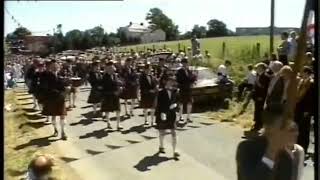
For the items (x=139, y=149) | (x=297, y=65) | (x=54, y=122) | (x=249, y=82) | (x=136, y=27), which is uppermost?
(x=136, y=27)

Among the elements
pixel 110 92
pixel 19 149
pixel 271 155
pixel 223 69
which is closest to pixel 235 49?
pixel 223 69

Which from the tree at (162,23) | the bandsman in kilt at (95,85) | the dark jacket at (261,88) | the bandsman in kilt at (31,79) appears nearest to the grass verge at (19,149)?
the bandsman in kilt at (31,79)

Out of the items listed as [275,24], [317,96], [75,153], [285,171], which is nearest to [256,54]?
[275,24]

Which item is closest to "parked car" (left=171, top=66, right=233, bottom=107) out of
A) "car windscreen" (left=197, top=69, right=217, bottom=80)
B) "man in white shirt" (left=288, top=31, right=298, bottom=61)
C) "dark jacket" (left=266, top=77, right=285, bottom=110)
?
"car windscreen" (left=197, top=69, right=217, bottom=80)

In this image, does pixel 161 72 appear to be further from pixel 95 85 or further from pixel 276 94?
pixel 276 94

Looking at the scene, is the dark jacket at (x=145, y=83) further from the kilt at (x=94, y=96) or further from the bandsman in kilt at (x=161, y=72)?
the kilt at (x=94, y=96)
